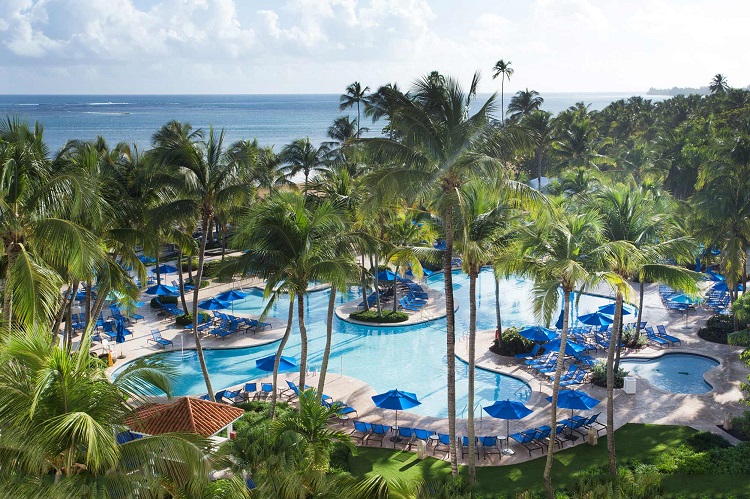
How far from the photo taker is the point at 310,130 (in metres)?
183

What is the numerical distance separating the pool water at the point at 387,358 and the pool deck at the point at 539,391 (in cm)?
60

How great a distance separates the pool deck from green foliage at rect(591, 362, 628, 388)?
0.39 metres

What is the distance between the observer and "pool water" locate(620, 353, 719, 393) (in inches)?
911

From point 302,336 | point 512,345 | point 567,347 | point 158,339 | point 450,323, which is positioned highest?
point 450,323

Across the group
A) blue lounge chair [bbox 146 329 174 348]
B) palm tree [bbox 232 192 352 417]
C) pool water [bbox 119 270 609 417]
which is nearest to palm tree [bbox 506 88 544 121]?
pool water [bbox 119 270 609 417]

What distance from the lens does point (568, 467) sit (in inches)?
667

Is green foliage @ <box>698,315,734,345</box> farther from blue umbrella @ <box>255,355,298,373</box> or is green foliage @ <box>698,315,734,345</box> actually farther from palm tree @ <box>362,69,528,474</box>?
palm tree @ <box>362,69,528,474</box>

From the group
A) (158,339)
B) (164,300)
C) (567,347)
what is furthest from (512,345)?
(164,300)

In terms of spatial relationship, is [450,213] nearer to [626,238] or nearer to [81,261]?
[626,238]

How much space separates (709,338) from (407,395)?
15.8 metres

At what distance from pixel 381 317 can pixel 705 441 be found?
51.4 ft

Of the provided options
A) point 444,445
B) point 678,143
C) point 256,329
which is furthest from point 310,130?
point 444,445

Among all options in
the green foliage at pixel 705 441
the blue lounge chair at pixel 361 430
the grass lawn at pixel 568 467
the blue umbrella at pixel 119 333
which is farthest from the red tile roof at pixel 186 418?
the green foliage at pixel 705 441

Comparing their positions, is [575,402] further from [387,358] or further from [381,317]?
[381,317]
